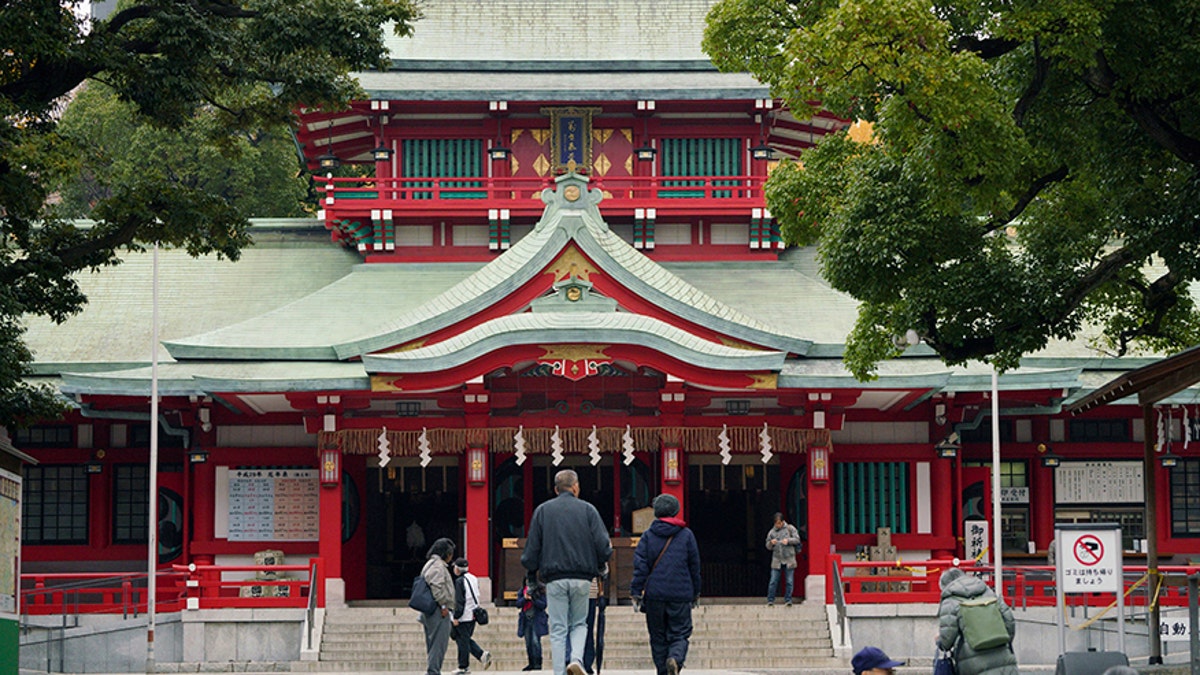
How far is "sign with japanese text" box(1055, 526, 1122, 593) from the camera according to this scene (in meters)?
18.0

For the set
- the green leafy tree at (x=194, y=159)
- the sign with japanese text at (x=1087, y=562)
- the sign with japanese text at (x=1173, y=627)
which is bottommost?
the sign with japanese text at (x=1173, y=627)

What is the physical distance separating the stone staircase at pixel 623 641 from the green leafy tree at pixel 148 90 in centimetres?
820

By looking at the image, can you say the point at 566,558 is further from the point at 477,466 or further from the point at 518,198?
the point at 518,198

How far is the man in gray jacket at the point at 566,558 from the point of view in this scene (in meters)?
15.4

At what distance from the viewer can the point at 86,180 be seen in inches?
1897

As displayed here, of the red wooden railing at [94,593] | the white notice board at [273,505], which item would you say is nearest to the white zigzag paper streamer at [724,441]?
the white notice board at [273,505]

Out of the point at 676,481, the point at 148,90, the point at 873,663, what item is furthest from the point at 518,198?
the point at 873,663

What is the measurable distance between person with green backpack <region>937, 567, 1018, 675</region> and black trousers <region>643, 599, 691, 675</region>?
7.29 feet

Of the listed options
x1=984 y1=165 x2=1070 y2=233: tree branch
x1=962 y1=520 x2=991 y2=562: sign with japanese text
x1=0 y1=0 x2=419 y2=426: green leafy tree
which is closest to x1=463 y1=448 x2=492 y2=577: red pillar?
x1=962 y1=520 x2=991 y2=562: sign with japanese text

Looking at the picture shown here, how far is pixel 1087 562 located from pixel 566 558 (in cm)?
588

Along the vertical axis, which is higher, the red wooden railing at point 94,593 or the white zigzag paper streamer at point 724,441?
the white zigzag paper streamer at point 724,441

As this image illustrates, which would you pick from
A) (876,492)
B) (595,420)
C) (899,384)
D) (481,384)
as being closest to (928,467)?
(876,492)

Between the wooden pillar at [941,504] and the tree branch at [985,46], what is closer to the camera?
the tree branch at [985,46]

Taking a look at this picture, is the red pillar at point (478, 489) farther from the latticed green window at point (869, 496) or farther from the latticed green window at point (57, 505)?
the latticed green window at point (57, 505)
